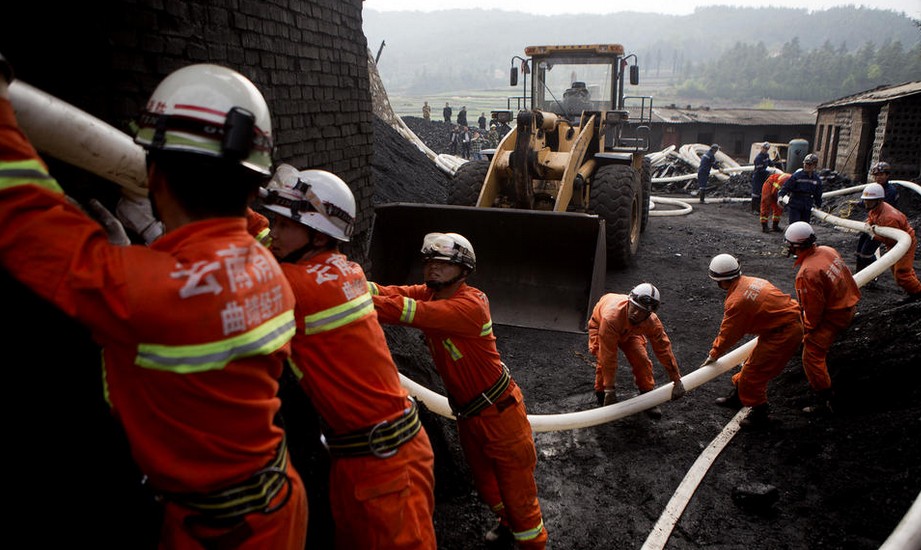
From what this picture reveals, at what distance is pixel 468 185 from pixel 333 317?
613cm

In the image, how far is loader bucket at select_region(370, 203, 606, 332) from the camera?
20.1 feet

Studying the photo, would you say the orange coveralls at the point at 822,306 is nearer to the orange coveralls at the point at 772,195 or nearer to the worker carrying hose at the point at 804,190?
the worker carrying hose at the point at 804,190

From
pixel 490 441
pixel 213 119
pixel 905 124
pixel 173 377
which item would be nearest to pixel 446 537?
pixel 490 441

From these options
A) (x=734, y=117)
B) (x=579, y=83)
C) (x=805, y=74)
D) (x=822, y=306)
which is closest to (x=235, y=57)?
(x=822, y=306)

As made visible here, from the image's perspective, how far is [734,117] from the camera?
31.1 meters

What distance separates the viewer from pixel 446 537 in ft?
11.1

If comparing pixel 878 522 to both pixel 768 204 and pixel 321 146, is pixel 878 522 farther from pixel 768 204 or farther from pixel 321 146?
pixel 768 204

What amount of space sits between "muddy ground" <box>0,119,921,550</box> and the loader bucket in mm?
334

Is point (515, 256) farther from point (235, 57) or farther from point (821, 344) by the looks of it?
point (235, 57)

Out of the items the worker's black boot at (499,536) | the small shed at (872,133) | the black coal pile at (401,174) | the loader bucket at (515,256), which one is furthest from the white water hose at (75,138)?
the small shed at (872,133)

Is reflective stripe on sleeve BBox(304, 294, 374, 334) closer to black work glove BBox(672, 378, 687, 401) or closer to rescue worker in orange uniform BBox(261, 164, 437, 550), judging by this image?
rescue worker in orange uniform BBox(261, 164, 437, 550)

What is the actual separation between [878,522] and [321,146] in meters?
4.76

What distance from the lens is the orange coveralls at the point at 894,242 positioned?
22.3 feet

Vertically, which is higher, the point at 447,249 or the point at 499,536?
the point at 447,249
